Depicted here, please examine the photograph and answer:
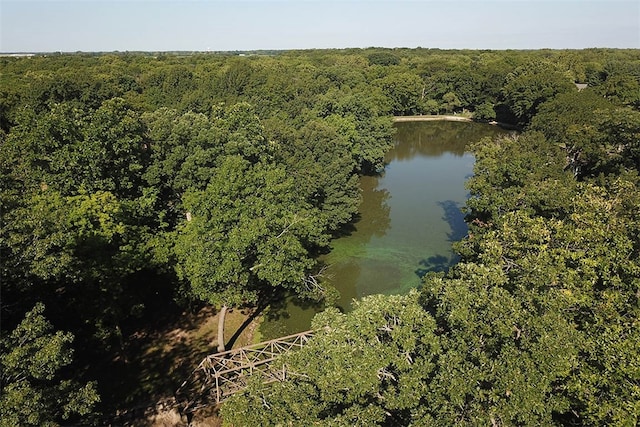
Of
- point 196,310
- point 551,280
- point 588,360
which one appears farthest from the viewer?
point 196,310

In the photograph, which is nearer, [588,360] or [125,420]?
[588,360]

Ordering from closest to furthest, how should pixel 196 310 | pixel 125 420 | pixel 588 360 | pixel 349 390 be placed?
pixel 349 390
pixel 588 360
pixel 125 420
pixel 196 310

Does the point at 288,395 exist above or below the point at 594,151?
below

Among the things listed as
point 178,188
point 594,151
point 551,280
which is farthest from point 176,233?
point 594,151

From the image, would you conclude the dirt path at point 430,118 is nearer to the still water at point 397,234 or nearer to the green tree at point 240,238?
the still water at point 397,234

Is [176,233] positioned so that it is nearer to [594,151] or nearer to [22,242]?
[22,242]

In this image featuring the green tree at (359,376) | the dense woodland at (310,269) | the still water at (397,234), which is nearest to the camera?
the green tree at (359,376)

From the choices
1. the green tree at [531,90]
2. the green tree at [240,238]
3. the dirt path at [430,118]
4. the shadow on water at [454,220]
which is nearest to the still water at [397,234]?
Result: the shadow on water at [454,220]
